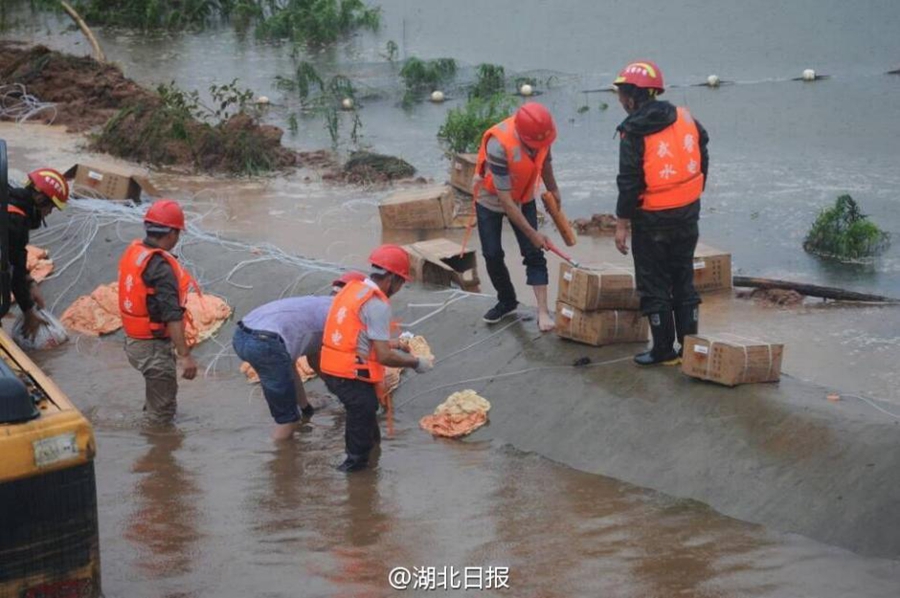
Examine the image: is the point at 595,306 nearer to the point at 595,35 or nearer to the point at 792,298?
the point at 792,298

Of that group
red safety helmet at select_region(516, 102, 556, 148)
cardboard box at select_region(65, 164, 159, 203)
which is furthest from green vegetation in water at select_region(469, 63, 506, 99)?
red safety helmet at select_region(516, 102, 556, 148)

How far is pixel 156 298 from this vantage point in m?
9.05

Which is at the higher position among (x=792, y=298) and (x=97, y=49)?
(x=97, y=49)

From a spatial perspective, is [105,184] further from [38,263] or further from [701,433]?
[701,433]

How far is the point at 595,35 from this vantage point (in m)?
27.2

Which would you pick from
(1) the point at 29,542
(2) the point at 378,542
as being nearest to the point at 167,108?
(2) the point at 378,542

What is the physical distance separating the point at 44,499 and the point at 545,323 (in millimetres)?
4680

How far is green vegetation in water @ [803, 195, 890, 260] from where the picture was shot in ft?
45.8

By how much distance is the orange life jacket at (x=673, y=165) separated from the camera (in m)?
8.34

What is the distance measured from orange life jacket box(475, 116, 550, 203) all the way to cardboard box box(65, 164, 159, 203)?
18.3ft

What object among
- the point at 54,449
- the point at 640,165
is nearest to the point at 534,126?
the point at 640,165

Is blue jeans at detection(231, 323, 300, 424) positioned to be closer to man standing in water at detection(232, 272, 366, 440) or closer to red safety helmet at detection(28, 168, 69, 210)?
man standing in water at detection(232, 272, 366, 440)

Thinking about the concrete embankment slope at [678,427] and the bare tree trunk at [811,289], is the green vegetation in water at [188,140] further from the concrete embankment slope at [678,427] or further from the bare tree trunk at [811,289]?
the bare tree trunk at [811,289]

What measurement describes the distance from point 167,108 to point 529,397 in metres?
9.91
